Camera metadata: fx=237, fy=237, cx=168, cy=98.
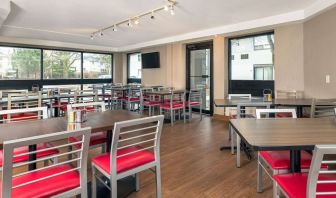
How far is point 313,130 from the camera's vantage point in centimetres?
175

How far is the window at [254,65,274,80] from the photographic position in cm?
570

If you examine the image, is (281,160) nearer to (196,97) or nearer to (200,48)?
(196,97)

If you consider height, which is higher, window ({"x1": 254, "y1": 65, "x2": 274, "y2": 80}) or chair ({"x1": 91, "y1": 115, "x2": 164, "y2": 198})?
window ({"x1": 254, "y1": 65, "x2": 274, "y2": 80})

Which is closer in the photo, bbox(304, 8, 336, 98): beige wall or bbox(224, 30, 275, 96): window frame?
bbox(304, 8, 336, 98): beige wall

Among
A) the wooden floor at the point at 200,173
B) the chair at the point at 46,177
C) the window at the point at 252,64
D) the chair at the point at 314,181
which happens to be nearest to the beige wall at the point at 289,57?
the window at the point at 252,64

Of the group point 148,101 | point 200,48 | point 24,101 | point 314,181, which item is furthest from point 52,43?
point 314,181

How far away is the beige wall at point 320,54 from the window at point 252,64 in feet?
3.25

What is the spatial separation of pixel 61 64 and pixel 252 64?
21.8 ft

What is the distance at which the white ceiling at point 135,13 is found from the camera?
163 inches

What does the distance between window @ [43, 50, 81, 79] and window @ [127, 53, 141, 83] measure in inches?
83.9

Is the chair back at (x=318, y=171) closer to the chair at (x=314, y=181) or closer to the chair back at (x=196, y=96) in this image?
the chair at (x=314, y=181)

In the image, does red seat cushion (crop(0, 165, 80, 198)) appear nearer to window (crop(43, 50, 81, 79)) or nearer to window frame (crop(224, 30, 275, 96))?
window frame (crop(224, 30, 275, 96))

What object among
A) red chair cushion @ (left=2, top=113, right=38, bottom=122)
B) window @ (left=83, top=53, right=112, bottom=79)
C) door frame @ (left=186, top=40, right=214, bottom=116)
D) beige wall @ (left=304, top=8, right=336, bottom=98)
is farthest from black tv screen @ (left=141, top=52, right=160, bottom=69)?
red chair cushion @ (left=2, top=113, right=38, bottom=122)

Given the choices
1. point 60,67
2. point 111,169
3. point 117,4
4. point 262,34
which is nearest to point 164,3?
point 117,4
